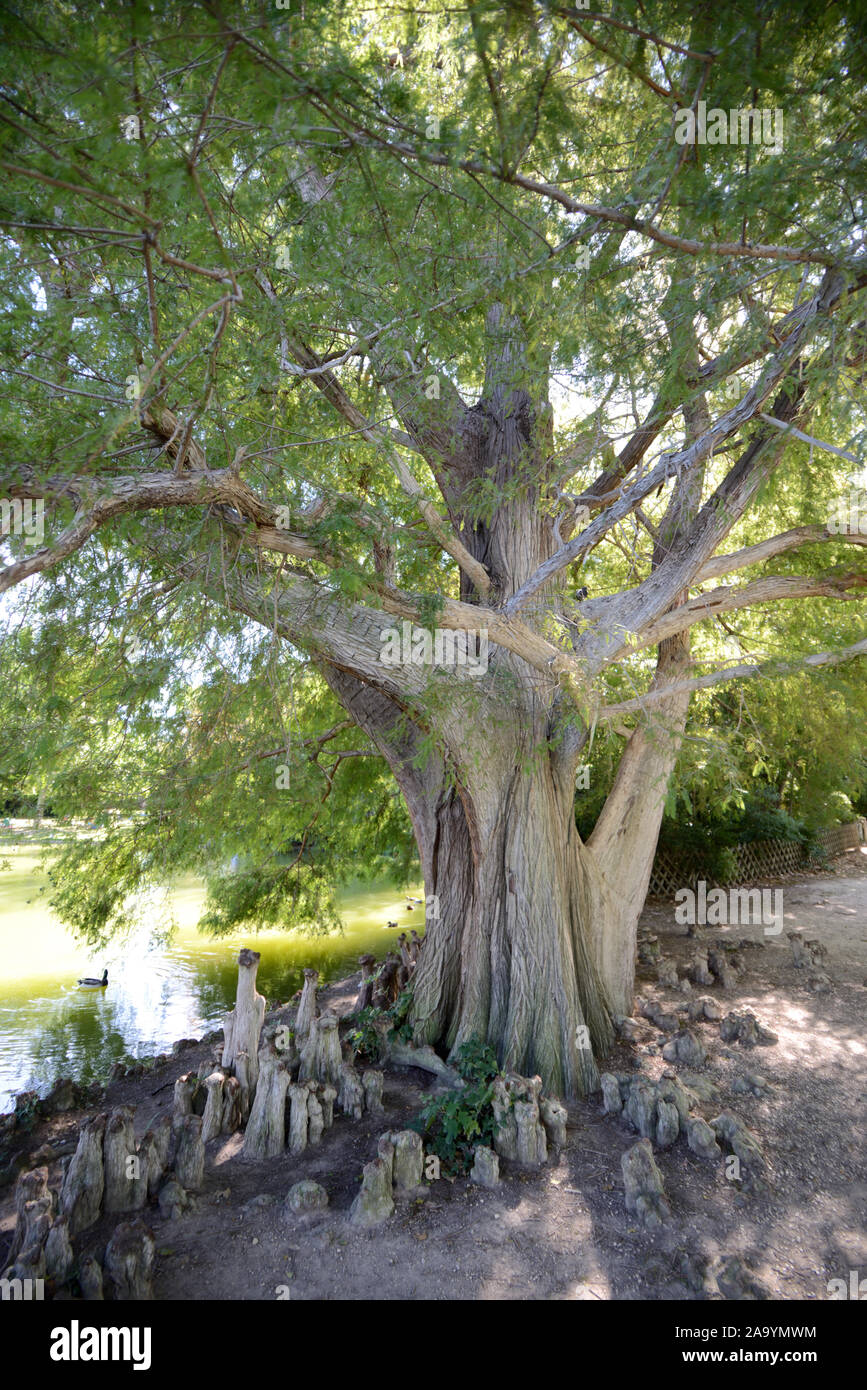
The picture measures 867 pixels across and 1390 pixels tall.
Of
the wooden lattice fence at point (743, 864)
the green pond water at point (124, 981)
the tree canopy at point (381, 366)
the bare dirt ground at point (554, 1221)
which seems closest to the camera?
the tree canopy at point (381, 366)

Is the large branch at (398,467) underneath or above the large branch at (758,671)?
above

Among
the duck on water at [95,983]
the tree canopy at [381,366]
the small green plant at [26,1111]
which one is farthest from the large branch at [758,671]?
the duck on water at [95,983]

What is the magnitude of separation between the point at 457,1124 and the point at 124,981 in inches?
317

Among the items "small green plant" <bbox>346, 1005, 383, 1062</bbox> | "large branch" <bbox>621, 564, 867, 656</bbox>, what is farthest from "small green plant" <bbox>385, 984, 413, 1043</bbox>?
"large branch" <bbox>621, 564, 867, 656</bbox>

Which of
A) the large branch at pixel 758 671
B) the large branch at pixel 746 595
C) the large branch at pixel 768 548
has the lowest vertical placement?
the large branch at pixel 758 671

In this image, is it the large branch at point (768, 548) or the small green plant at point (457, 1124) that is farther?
the large branch at point (768, 548)

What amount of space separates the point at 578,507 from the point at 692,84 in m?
2.79

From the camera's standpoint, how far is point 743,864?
1173 cm

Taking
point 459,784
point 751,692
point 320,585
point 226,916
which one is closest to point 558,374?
point 320,585

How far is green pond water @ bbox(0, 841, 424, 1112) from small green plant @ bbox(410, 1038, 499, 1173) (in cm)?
323

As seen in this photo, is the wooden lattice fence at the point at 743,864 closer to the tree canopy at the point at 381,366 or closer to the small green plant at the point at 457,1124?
the tree canopy at the point at 381,366

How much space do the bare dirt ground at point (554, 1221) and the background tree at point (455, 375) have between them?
1.09m

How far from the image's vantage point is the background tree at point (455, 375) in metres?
2.37
